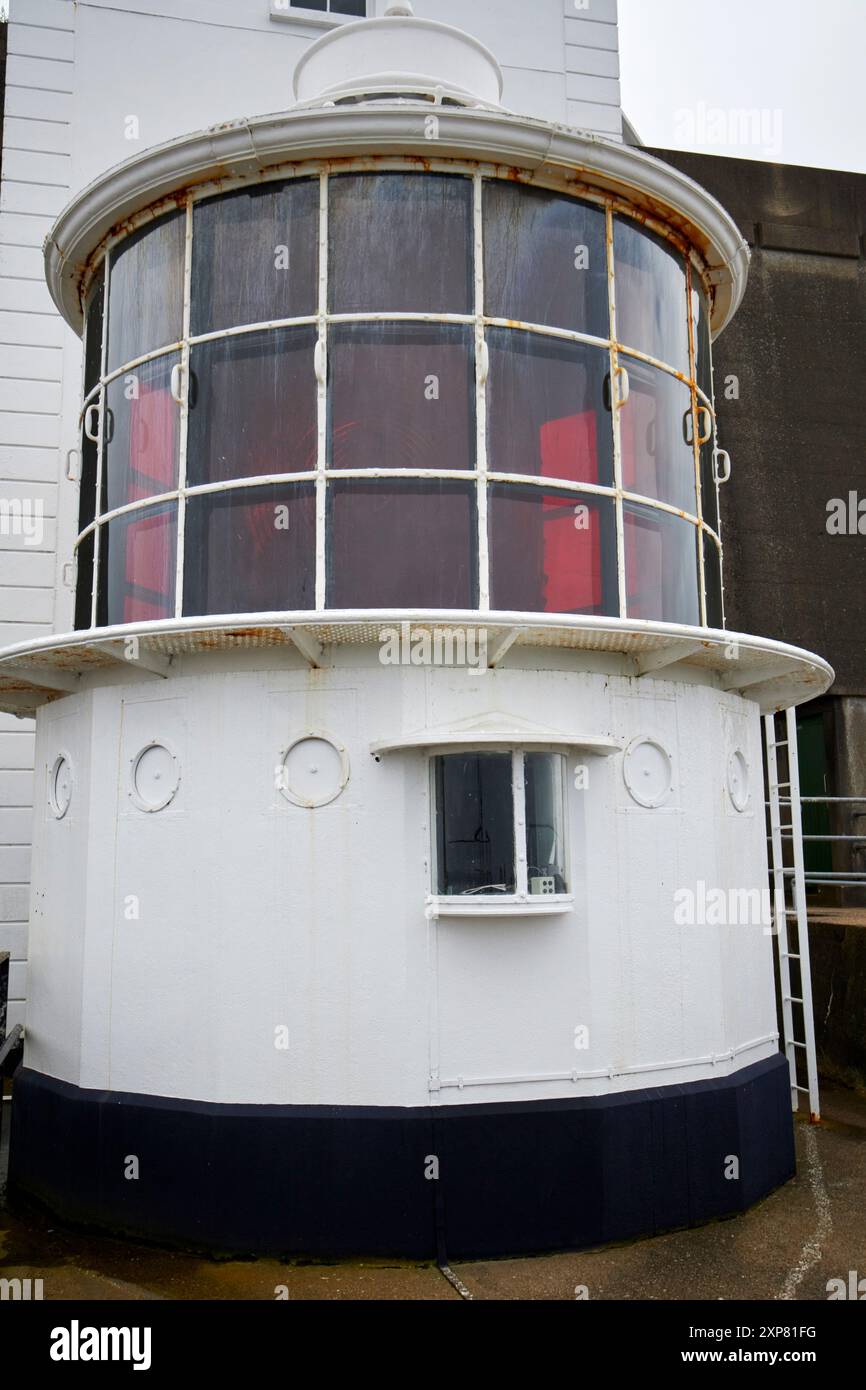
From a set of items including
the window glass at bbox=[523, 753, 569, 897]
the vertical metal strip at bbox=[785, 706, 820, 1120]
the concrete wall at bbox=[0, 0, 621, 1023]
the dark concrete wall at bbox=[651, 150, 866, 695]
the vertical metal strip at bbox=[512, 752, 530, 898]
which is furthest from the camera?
the dark concrete wall at bbox=[651, 150, 866, 695]

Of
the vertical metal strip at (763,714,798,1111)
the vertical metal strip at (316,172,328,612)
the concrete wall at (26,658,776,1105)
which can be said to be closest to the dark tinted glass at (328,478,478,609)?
the vertical metal strip at (316,172,328,612)

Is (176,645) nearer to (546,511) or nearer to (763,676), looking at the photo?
(546,511)

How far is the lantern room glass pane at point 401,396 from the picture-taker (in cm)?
721

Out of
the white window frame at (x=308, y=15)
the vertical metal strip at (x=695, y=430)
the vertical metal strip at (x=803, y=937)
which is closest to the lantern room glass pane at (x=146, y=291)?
the vertical metal strip at (x=695, y=430)

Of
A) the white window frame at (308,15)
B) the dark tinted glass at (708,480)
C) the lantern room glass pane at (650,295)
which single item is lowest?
the dark tinted glass at (708,480)

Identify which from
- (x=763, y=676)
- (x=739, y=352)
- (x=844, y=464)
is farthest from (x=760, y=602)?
(x=763, y=676)

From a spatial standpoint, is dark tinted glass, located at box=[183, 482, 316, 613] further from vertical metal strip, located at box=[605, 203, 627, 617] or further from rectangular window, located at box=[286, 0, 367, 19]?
rectangular window, located at box=[286, 0, 367, 19]

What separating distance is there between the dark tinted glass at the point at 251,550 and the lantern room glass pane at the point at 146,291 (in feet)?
4.37

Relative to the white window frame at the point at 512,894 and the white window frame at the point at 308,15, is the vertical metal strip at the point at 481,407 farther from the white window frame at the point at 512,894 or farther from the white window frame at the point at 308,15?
the white window frame at the point at 308,15

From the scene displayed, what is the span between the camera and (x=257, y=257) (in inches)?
296

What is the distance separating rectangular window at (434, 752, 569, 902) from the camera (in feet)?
22.4

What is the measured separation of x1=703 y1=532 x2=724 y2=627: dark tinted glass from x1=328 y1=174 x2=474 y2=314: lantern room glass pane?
246 centimetres

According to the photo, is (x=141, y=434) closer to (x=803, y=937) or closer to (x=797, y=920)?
(x=803, y=937)

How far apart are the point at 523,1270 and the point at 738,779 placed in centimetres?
355
